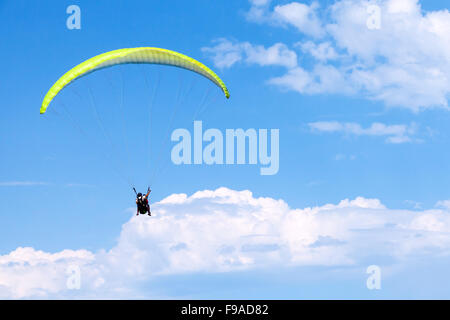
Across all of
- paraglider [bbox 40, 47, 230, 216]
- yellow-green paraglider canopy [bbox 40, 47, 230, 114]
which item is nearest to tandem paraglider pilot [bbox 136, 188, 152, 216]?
paraglider [bbox 40, 47, 230, 216]

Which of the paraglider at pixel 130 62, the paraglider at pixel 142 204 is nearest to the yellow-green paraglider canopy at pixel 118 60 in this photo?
the paraglider at pixel 130 62

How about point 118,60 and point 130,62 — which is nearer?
point 118,60

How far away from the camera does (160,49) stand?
42.5 meters

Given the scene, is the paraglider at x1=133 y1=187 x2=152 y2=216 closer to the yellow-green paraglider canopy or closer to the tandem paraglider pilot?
the tandem paraglider pilot

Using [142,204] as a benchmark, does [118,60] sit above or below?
above

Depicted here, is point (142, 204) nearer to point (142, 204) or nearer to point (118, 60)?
point (142, 204)

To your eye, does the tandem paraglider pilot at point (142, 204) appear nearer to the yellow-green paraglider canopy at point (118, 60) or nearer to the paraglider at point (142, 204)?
Answer: the paraglider at point (142, 204)

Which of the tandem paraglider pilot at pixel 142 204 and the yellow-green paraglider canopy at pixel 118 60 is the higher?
the yellow-green paraglider canopy at pixel 118 60

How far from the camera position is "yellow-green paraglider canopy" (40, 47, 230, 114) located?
42.1 meters

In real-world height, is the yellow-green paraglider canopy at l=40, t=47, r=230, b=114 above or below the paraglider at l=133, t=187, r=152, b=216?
above

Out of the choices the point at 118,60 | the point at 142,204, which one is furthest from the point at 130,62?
the point at 142,204

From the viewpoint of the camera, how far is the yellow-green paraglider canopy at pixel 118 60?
42.1m

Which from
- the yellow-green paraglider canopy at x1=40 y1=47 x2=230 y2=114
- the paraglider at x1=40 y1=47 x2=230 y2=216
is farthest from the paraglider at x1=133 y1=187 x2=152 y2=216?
the yellow-green paraglider canopy at x1=40 y1=47 x2=230 y2=114

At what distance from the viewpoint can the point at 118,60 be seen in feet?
140
